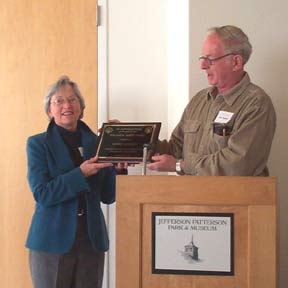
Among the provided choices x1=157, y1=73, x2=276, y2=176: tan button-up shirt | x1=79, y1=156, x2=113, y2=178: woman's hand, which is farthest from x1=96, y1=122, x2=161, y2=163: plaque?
x1=157, y1=73, x2=276, y2=176: tan button-up shirt

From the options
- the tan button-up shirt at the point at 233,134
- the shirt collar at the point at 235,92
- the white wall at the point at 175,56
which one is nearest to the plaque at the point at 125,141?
the tan button-up shirt at the point at 233,134

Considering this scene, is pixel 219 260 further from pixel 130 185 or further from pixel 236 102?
pixel 236 102

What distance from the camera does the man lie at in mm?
1801

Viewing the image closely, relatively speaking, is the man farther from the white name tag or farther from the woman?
the woman

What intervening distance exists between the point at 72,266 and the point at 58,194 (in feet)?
1.08

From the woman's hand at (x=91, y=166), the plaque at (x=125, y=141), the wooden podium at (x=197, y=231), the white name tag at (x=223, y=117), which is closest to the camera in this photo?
the wooden podium at (x=197, y=231)

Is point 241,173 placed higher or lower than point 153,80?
lower

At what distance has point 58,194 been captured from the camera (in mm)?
2207

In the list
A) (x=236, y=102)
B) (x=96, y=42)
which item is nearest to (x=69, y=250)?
(x=236, y=102)

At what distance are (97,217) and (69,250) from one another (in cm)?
20

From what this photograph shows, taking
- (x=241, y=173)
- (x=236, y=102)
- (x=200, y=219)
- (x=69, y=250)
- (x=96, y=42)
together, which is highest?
(x=96, y=42)

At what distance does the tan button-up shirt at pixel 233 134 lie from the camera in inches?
70.6

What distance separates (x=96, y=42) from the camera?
9.21 feet

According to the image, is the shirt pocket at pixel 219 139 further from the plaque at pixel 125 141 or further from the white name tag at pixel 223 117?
the plaque at pixel 125 141
